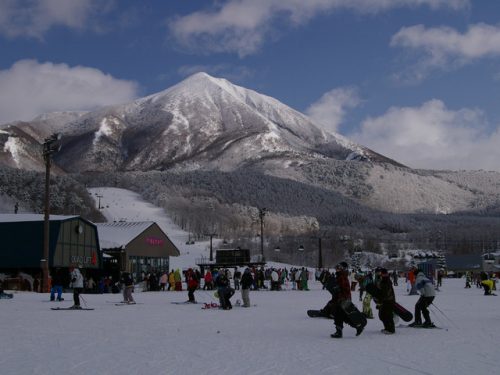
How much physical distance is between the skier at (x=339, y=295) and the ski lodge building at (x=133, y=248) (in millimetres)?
38014

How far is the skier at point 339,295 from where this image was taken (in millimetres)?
11406

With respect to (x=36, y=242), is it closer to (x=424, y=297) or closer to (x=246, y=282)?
(x=246, y=282)

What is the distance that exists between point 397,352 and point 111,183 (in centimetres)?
18987

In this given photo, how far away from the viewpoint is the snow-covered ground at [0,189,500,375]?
8.20m

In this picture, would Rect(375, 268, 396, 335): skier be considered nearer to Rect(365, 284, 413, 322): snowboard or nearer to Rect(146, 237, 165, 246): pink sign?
Rect(365, 284, 413, 322): snowboard

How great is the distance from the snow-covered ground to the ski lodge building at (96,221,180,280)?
34298mm

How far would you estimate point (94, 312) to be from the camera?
1750 centimetres

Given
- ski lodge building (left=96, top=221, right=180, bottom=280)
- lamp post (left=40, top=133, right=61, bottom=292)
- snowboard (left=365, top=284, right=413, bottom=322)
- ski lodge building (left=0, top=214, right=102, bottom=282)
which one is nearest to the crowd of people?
snowboard (left=365, top=284, right=413, bottom=322)

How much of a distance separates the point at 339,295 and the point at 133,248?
4391 centimetres

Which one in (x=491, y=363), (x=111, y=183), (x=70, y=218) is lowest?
(x=491, y=363)

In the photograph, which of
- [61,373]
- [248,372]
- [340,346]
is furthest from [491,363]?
[61,373]

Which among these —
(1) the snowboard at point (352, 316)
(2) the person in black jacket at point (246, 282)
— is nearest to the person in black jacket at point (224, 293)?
(2) the person in black jacket at point (246, 282)

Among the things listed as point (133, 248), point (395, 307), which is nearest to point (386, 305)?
point (395, 307)

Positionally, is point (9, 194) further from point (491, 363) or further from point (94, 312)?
point (491, 363)
